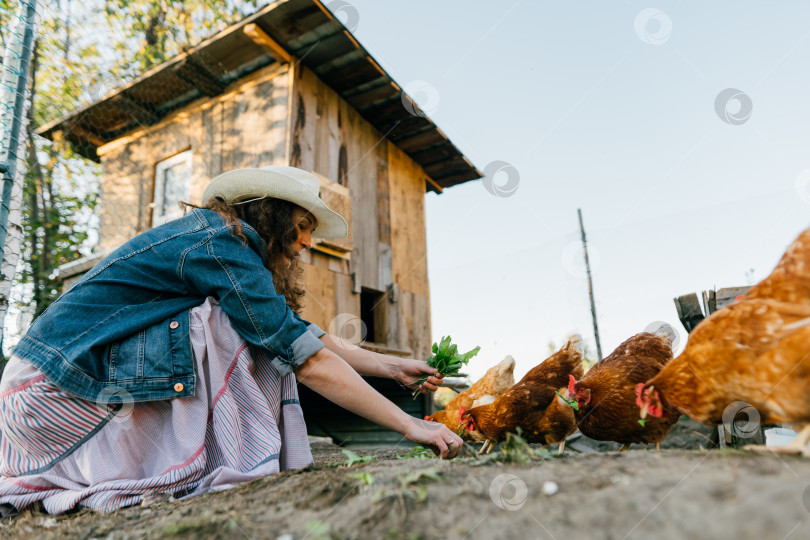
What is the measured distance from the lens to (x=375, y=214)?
6.23 metres

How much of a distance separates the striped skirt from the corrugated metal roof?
3603 mm

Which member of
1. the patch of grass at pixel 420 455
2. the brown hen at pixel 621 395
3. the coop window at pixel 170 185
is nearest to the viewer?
the patch of grass at pixel 420 455

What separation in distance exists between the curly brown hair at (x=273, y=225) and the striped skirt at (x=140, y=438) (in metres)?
0.34

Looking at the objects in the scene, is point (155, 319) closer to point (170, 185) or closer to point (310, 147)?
point (310, 147)

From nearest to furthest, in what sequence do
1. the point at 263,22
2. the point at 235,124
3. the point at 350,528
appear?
the point at 350,528
the point at 263,22
the point at 235,124

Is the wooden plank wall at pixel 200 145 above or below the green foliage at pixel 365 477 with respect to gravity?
above

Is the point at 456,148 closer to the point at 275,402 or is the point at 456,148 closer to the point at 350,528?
the point at 275,402

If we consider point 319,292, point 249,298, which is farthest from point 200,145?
point 249,298

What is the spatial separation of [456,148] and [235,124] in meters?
3.07

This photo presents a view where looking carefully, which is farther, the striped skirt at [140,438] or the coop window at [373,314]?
the coop window at [373,314]

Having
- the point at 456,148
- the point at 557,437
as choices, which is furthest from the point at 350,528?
the point at 456,148

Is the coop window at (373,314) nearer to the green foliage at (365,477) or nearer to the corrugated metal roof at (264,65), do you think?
the corrugated metal roof at (264,65)

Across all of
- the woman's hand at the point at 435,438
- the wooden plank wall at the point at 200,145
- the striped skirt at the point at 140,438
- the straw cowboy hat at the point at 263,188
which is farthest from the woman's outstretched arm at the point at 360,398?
the wooden plank wall at the point at 200,145

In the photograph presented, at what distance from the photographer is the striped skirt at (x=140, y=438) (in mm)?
1834
